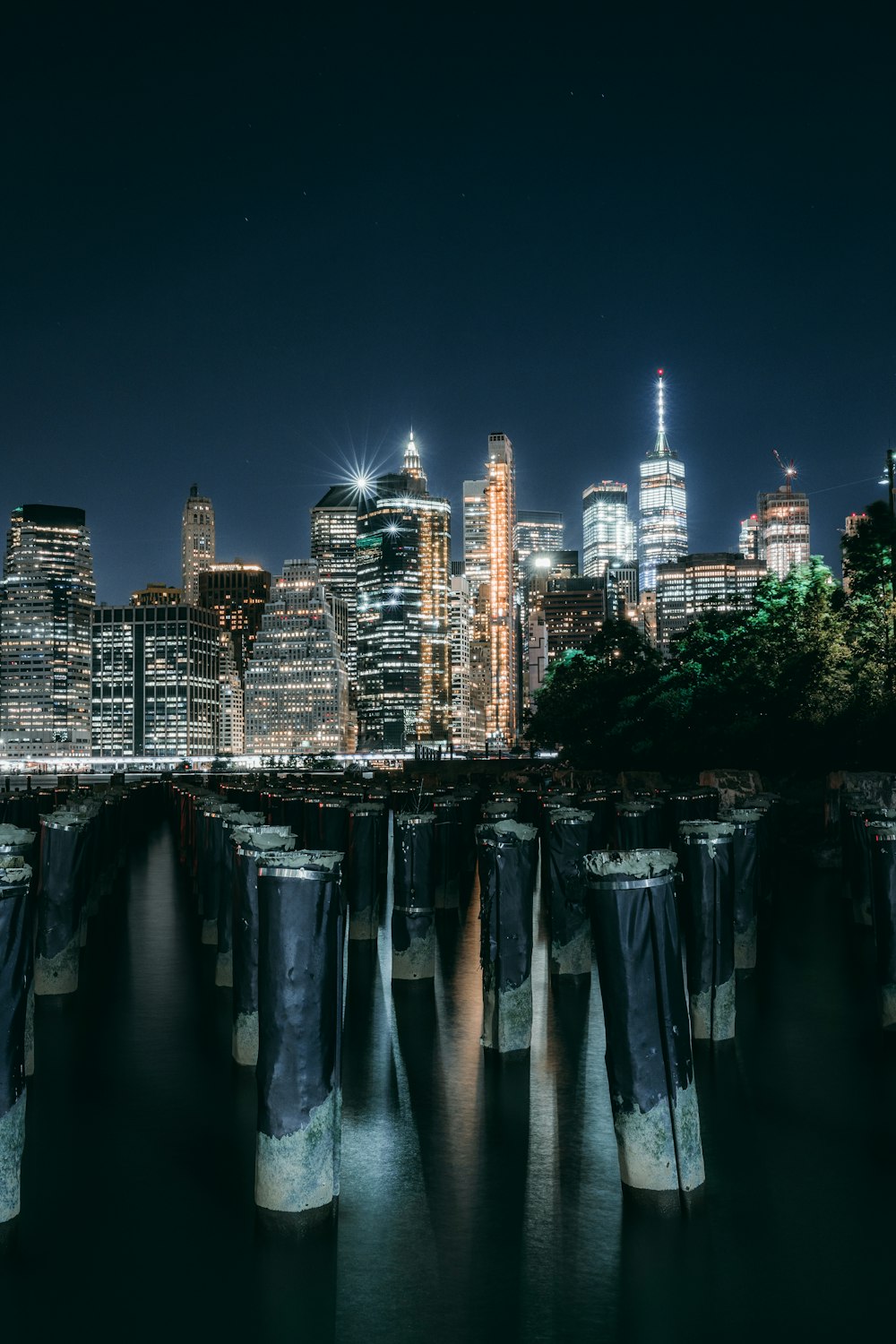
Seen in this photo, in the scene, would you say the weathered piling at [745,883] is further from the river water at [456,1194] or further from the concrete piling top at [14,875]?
the concrete piling top at [14,875]

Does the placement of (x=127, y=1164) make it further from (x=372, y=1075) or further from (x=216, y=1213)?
(x=372, y=1075)

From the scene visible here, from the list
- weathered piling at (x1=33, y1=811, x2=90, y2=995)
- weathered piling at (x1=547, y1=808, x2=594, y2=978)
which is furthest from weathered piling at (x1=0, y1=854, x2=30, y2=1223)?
weathered piling at (x1=547, y1=808, x2=594, y2=978)

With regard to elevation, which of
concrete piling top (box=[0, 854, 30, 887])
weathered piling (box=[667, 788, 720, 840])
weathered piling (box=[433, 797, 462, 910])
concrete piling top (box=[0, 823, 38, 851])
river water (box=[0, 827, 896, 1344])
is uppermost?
concrete piling top (box=[0, 854, 30, 887])

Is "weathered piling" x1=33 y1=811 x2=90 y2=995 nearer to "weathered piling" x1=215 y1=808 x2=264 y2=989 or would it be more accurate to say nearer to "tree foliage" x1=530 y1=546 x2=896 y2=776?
"weathered piling" x1=215 y1=808 x2=264 y2=989

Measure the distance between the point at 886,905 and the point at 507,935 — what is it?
3168 mm

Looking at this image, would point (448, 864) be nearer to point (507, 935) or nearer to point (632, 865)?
point (507, 935)

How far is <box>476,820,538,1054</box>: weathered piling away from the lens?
864cm

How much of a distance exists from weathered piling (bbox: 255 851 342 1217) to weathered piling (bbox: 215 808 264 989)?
4822mm

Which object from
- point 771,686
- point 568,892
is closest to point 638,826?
point 568,892

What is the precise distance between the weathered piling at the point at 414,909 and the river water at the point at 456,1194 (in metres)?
1.03

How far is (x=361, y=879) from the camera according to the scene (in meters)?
14.1

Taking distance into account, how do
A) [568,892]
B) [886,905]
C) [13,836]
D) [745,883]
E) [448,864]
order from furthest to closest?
[448,864]
[745,883]
[568,892]
[13,836]
[886,905]

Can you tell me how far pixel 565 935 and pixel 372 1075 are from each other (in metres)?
3.33

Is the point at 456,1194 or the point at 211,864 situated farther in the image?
the point at 211,864
